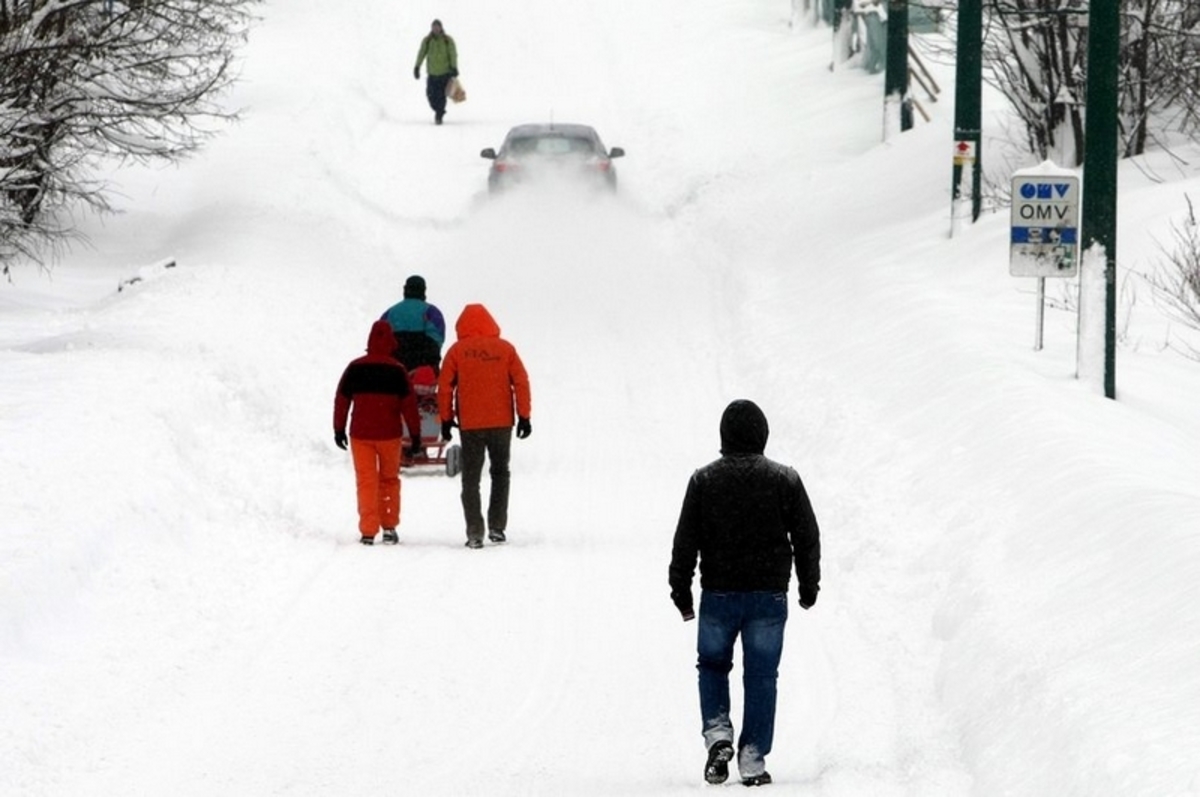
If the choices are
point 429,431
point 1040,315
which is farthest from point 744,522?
point 429,431

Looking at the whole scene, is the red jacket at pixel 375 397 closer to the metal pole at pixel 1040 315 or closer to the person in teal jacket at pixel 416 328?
the person in teal jacket at pixel 416 328

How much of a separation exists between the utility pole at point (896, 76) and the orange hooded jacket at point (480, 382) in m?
18.1

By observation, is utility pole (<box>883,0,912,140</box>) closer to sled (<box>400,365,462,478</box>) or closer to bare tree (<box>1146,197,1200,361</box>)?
bare tree (<box>1146,197,1200,361</box>)

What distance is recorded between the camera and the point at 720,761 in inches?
367

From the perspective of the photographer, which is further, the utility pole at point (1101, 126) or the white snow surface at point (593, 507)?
the utility pole at point (1101, 126)

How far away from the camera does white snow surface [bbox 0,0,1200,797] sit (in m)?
9.77

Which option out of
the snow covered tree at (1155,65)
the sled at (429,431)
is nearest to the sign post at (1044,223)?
the sled at (429,431)

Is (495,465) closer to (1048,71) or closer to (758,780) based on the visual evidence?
(758,780)

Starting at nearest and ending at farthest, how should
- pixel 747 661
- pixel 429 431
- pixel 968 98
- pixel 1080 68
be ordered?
pixel 747 661 → pixel 429 431 → pixel 968 98 → pixel 1080 68


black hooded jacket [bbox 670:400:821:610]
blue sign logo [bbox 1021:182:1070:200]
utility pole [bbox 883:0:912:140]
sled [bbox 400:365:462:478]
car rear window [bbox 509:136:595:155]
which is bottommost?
sled [bbox 400:365:462:478]

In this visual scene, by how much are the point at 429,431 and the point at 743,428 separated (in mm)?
9653

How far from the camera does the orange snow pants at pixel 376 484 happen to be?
49.8 ft

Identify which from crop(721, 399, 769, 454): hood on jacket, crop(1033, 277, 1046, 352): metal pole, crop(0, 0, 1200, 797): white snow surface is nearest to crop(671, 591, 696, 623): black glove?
crop(721, 399, 769, 454): hood on jacket

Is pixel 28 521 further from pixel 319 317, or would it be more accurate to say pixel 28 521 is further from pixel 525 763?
pixel 319 317
